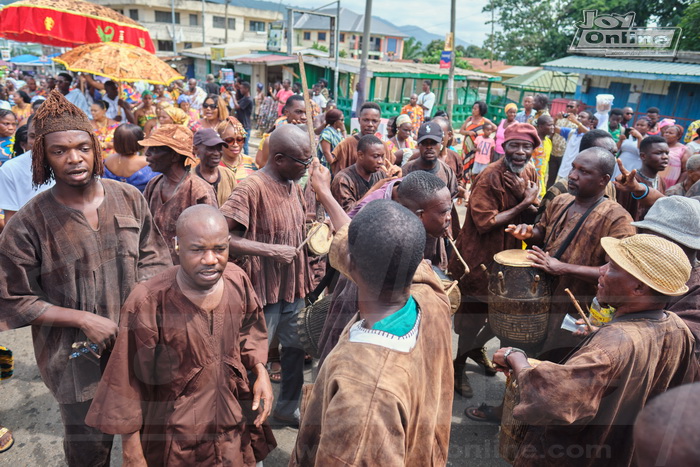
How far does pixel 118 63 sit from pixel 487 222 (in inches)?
272

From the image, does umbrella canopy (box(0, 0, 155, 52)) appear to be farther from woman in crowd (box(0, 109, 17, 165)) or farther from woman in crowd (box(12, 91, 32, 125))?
woman in crowd (box(0, 109, 17, 165))

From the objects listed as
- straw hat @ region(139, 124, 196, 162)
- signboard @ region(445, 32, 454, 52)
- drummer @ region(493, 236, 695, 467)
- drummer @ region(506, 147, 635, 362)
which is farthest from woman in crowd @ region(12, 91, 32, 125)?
signboard @ region(445, 32, 454, 52)

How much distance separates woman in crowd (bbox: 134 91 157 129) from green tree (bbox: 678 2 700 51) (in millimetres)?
21587

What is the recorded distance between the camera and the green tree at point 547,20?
73.5 feet

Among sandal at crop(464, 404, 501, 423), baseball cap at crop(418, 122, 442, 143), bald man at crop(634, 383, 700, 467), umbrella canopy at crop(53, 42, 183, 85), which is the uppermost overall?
umbrella canopy at crop(53, 42, 183, 85)

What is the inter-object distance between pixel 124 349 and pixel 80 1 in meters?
10.00

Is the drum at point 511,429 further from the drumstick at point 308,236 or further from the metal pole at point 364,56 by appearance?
the metal pole at point 364,56

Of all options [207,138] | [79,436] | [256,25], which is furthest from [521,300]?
[256,25]

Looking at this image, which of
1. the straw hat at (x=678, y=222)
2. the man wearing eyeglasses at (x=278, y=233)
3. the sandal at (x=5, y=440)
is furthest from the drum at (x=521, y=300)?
the sandal at (x=5, y=440)

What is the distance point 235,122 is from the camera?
5652 mm

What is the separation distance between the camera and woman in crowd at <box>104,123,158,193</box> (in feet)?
15.5

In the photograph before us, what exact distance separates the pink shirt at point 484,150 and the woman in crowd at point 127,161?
7119 millimetres

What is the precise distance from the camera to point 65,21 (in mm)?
8984

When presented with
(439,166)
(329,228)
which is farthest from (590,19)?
(329,228)
